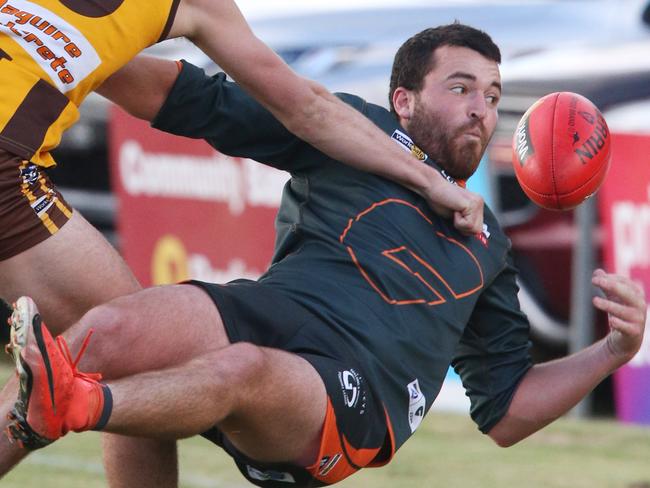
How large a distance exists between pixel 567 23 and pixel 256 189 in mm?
2158

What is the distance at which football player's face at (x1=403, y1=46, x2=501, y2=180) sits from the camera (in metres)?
4.94

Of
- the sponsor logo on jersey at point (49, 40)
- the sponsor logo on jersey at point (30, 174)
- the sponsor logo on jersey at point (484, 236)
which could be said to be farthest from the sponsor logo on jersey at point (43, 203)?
the sponsor logo on jersey at point (484, 236)

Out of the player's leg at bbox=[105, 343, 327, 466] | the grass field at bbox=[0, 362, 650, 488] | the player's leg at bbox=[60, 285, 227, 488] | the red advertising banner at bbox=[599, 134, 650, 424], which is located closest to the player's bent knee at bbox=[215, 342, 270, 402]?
the player's leg at bbox=[105, 343, 327, 466]

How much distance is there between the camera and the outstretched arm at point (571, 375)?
484 centimetres

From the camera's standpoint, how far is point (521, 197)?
8.30 m

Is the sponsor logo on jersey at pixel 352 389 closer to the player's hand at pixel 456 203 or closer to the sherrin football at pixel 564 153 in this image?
the player's hand at pixel 456 203

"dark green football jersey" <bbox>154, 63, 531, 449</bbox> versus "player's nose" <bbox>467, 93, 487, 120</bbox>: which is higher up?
"player's nose" <bbox>467, 93, 487, 120</bbox>

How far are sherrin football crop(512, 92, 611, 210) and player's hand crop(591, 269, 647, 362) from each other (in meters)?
0.36

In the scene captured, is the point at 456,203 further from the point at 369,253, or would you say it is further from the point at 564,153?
the point at 564,153

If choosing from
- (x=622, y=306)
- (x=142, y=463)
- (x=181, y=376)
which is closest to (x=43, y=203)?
(x=181, y=376)

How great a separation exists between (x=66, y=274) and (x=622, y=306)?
5.86 ft

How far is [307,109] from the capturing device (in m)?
4.60

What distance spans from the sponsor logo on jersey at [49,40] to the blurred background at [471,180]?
4.35 m

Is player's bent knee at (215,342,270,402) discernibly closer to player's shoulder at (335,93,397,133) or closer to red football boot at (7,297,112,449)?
red football boot at (7,297,112,449)
